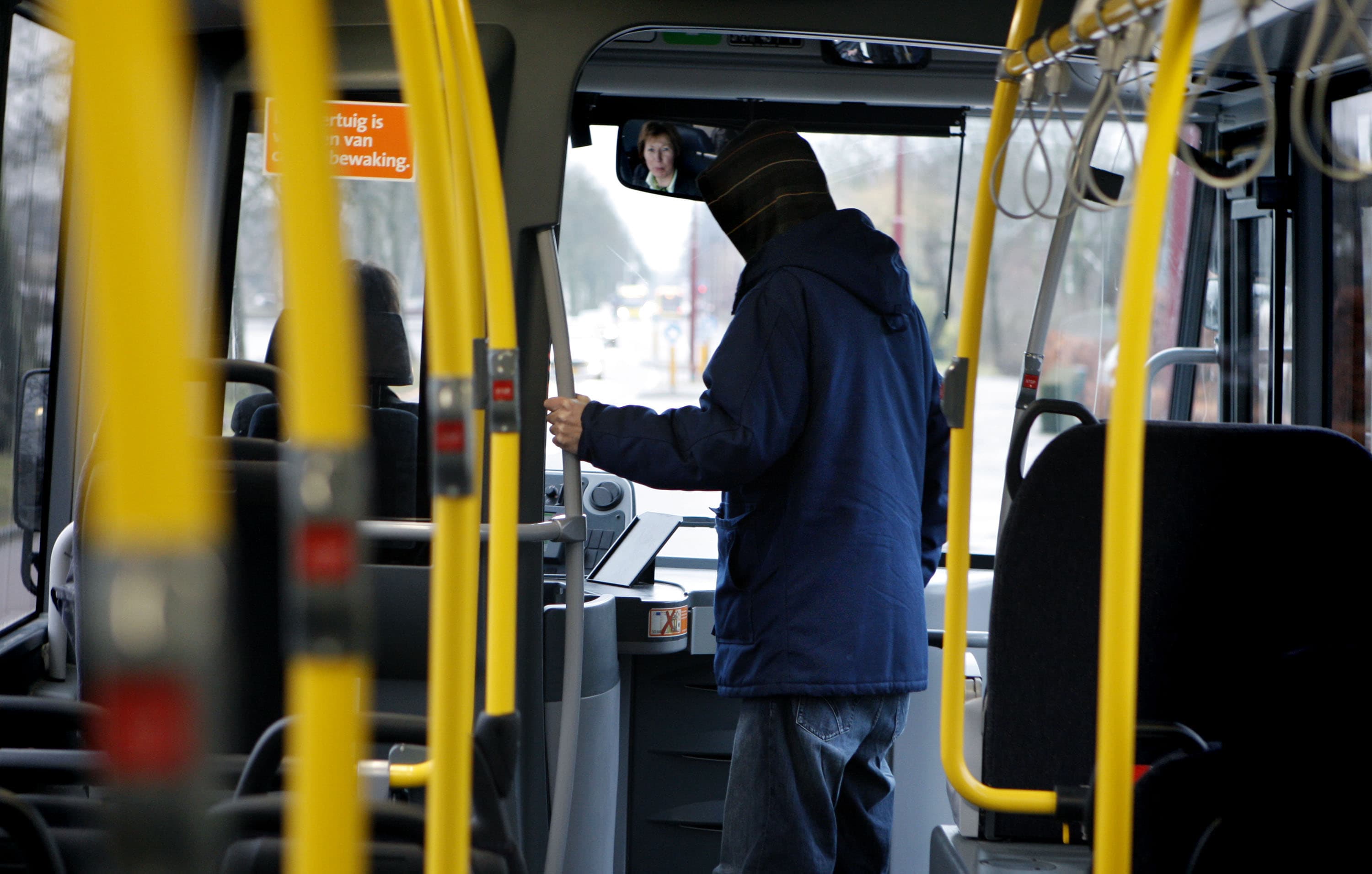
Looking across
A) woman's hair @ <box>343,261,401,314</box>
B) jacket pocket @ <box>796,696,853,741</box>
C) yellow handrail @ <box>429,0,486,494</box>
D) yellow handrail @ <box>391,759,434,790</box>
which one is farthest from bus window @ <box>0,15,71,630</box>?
jacket pocket @ <box>796,696,853,741</box>

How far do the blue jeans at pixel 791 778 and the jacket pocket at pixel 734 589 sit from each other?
5.6 inches

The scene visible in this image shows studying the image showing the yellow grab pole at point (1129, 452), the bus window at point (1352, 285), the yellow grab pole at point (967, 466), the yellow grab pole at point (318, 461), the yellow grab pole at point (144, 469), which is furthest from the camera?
the bus window at point (1352, 285)

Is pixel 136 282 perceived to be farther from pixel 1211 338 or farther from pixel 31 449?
pixel 1211 338

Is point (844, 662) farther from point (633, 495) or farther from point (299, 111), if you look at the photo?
point (299, 111)

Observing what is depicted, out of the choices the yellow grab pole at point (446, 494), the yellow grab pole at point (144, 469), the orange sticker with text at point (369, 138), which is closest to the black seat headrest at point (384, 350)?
the orange sticker with text at point (369, 138)

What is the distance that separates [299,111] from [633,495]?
301 centimetres

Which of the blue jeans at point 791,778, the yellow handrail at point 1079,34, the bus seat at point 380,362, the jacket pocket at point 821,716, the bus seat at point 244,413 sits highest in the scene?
the yellow handrail at point 1079,34

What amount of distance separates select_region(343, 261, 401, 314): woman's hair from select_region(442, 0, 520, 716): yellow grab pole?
792 mm

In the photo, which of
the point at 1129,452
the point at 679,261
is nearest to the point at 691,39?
the point at 679,261

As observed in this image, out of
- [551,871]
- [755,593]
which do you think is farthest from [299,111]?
[551,871]

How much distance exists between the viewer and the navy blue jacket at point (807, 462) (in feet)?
8.09

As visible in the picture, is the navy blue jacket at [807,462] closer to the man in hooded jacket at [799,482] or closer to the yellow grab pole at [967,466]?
the man in hooded jacket at [799,482]

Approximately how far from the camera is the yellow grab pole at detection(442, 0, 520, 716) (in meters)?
1.80

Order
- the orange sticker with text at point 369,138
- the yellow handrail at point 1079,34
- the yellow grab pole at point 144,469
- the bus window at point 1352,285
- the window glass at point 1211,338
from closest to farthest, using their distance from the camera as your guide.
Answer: the yellow grab pole at point 144,469
the yellow handrail at point 1079,34
the orange sticker with text at point 369,138
the bus window at point 1352,285
the window glass at point 1211,338
